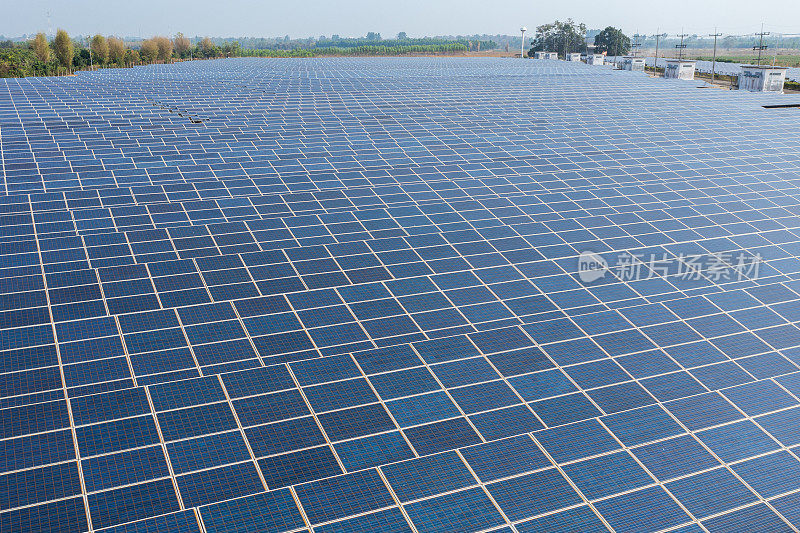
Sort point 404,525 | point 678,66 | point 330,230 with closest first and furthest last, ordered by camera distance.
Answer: point 404,525 < point 330,230 < point 678,66

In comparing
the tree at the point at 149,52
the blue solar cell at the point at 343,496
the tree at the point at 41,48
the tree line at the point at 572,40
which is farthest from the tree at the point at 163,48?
the blue solar cell at the point at 343,496

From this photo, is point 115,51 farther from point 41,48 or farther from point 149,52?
point 41,48

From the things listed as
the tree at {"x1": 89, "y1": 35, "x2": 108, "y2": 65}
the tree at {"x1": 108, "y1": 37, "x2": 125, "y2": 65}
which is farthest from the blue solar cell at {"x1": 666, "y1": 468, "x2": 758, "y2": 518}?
the tree at {"x1": 108, "y1": 37, "x2": 125, "y2": 65}

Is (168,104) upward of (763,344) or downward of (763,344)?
upward

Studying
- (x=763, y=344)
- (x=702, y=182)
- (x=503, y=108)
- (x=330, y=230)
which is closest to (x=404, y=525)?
(x=763, y=344)

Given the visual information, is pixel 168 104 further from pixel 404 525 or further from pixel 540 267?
pixel 404 525

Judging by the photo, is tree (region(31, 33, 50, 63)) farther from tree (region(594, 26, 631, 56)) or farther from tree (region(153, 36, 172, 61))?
tree (region(594, 26, 631, 56))

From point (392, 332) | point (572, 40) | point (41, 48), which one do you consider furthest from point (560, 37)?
point (392, 332)

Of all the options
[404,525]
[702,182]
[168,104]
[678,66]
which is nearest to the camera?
[404,525]
